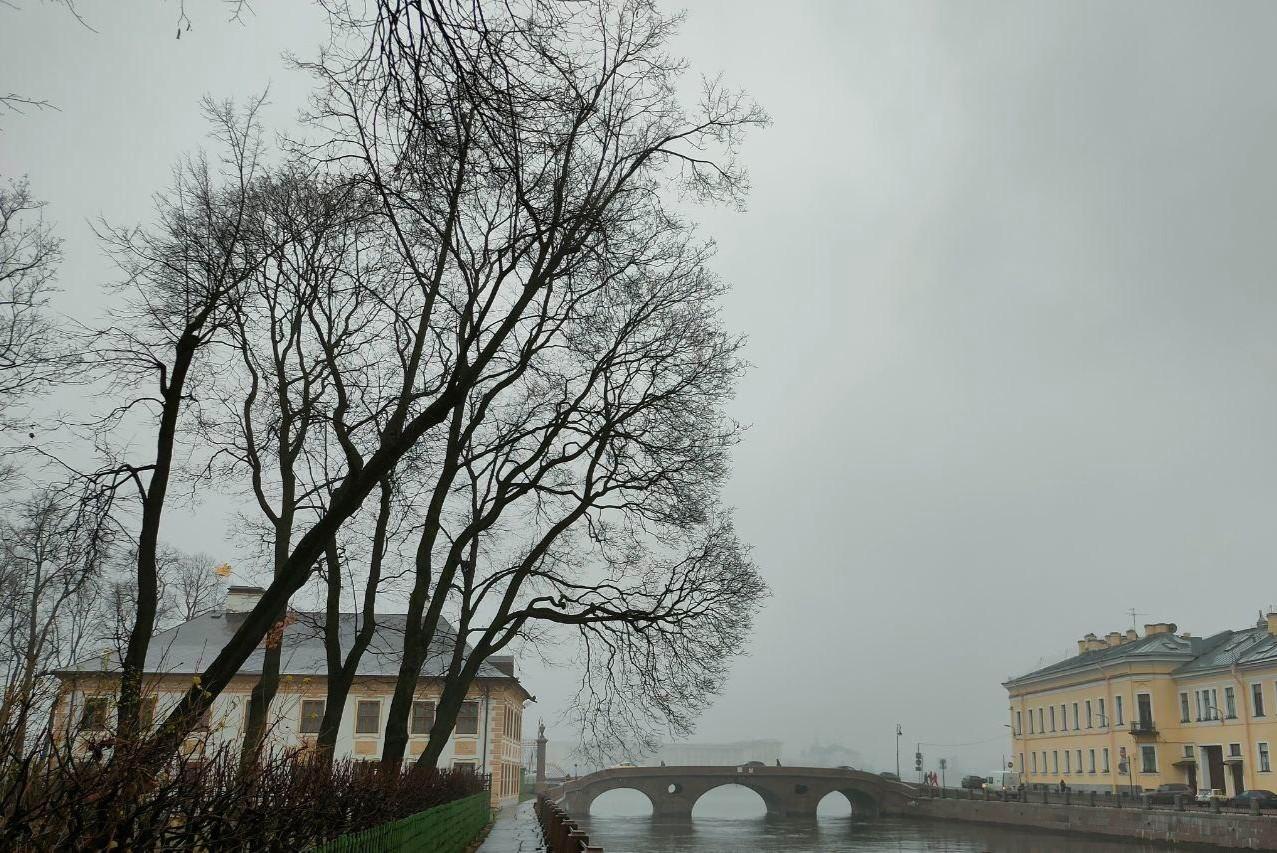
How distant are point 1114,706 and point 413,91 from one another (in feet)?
210

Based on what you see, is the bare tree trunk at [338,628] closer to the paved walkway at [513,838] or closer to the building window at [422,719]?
the paved walkway at [513,838]

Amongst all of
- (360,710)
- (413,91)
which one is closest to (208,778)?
(413,91)

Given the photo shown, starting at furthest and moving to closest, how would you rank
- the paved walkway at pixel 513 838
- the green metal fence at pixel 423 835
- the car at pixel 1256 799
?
the car at pixel 1256 799, the paved walkway at pixel 513 838, the green metal fence at pixel 423 835

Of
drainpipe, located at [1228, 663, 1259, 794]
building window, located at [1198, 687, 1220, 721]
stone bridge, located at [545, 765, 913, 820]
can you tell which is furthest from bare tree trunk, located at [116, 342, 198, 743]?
stone bridge, located at [545, 765, 913, 820]

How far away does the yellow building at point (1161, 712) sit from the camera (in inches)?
1950

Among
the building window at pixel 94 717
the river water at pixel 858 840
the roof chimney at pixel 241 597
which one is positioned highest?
the roof chimney at pixel 241 597

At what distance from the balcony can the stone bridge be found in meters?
21.7

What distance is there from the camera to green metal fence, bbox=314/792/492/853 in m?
7.66

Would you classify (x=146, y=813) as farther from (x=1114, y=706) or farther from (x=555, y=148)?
(x=1114, y=706)

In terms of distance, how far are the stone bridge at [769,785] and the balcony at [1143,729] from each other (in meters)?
21.7

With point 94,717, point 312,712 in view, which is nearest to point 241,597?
point 312,712

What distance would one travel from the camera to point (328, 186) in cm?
1348

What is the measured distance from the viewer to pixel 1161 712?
2258 inches

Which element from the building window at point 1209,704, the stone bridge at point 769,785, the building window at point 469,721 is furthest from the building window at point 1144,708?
the building window at point 469,721
